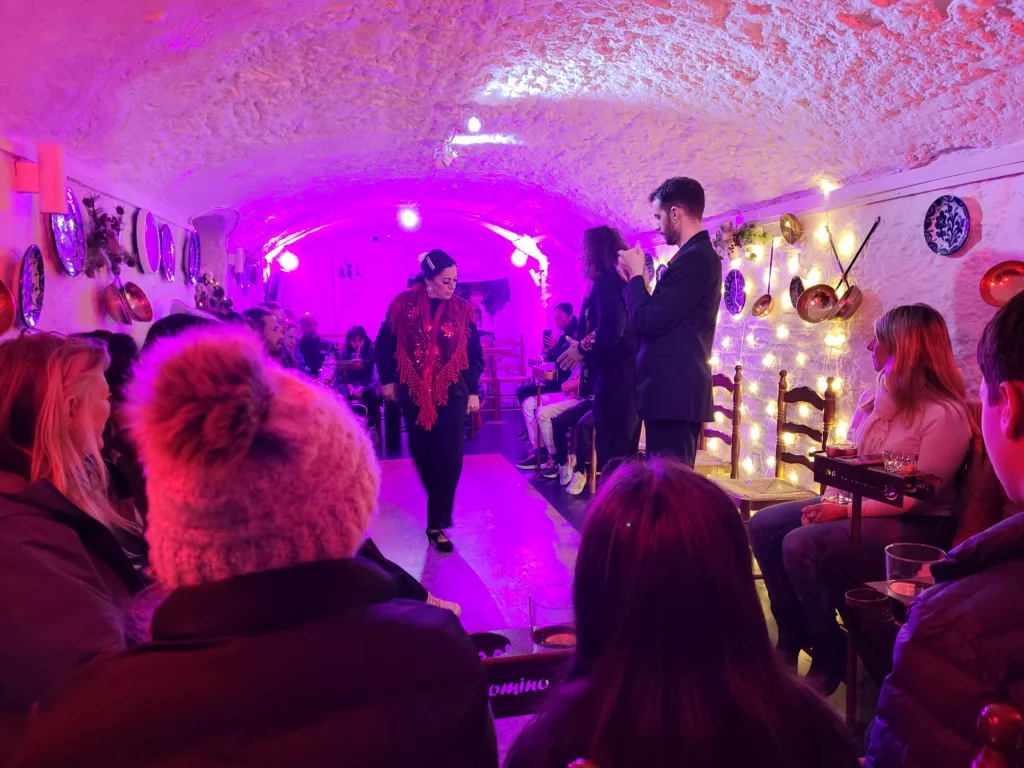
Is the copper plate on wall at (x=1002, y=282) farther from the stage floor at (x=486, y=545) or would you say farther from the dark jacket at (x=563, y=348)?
the dark jacket at (x=563, y=348)

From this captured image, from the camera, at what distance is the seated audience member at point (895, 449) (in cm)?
225

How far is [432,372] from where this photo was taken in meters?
3.60

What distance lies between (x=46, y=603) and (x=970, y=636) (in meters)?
1.39

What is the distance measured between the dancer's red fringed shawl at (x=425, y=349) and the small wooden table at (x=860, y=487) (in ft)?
6.53

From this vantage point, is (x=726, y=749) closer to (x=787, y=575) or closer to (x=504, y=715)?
(x=504, y=715)

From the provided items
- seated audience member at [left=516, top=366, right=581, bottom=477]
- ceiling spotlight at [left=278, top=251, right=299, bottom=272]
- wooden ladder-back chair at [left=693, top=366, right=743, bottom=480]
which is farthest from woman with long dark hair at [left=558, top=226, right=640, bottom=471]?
ceiling spotlight at [left=278, top=251, right=299, bottom=272]

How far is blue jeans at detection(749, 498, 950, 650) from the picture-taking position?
2.27 meters

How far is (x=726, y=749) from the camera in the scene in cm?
75

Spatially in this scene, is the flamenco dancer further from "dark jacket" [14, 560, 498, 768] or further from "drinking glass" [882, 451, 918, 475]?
"dark jacket" [14, 560, 498, 768]

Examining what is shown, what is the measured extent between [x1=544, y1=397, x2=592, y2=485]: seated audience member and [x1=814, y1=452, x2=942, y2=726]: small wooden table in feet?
9.40

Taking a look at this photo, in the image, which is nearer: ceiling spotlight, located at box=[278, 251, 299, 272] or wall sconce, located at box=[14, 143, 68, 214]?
wall sconce, located at box=[14, 143, 68, 214]

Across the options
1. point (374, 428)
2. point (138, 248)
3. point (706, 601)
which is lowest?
point (374, 428)

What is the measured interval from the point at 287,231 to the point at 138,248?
4173 millimetres

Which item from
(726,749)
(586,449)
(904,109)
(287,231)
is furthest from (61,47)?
(287,231)
